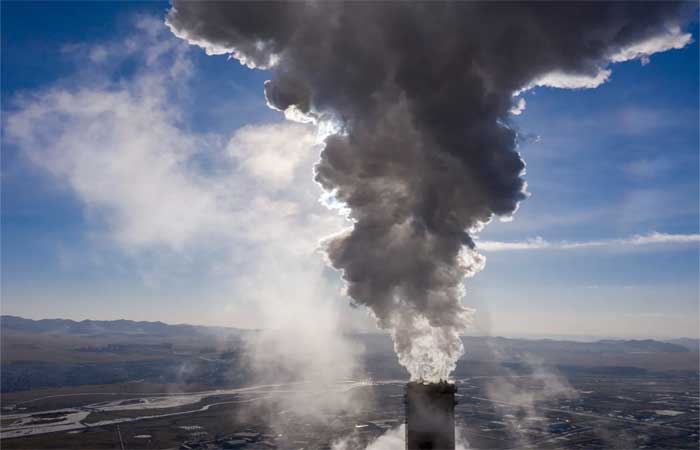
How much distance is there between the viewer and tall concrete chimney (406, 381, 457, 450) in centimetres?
2528

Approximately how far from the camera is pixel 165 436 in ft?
271

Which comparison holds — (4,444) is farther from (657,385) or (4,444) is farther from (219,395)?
(657,385)

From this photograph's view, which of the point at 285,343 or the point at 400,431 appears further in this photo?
the point at 285,343

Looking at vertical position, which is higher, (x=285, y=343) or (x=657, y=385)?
(x=285, y=343)

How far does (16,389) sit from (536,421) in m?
135

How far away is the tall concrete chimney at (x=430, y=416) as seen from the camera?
2528cm

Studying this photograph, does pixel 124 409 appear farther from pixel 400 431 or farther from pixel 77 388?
pixel 400 431

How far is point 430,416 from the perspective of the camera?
25703mm

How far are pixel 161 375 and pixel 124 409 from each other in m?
66.4

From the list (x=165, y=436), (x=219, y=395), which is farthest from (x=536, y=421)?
(x=219, y=395)

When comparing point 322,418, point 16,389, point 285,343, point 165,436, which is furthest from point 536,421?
point 16,389

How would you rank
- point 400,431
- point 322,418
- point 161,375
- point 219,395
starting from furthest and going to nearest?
point 161,375 < point 219,395 < point 322,418 < point 400,431

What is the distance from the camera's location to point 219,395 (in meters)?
132

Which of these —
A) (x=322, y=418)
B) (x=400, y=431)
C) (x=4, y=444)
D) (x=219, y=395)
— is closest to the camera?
(x=4, y=444)
